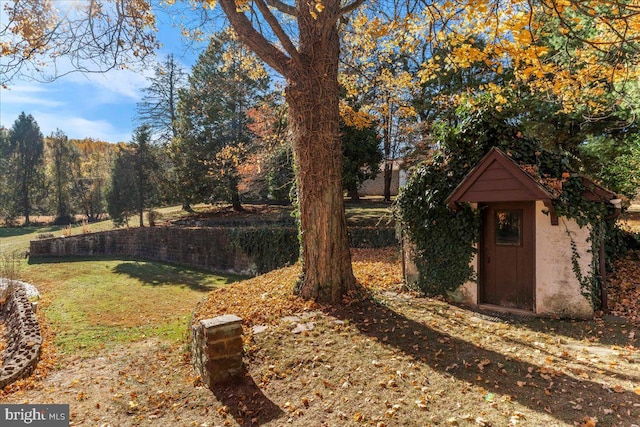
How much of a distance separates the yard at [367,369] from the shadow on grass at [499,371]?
2cm

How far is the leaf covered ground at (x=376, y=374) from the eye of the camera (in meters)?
3.29

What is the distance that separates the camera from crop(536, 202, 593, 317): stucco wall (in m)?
5.72

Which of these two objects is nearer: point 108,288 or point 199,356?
point 199,356

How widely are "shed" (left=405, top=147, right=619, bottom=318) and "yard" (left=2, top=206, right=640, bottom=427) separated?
0.52 m

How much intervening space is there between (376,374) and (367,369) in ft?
0.50

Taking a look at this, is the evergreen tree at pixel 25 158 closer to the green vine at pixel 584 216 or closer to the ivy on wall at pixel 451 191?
the ivy on wall at pixel 451 191

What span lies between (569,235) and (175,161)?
2111 centimetres

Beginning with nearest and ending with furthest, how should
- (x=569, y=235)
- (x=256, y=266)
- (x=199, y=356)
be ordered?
(x=199, y=356) < (x=569, y=235) < (x=256, y=266)

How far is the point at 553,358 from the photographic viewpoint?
4.21 meters

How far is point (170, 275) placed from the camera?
14273 mm

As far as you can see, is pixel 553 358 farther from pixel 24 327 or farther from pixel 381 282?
pixel 24 327

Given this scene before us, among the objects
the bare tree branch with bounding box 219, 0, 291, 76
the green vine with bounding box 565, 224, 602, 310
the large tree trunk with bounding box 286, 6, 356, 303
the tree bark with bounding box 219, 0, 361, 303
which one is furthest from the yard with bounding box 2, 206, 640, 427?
the bare tree branch with bounding box 219, 0, 291, 76

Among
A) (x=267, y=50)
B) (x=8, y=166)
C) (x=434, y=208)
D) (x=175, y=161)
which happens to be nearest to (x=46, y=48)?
(x=267, y=50)

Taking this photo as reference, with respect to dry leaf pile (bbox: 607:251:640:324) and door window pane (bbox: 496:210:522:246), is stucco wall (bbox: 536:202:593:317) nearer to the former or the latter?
door window pane (bbox: 496:210:522:246)
